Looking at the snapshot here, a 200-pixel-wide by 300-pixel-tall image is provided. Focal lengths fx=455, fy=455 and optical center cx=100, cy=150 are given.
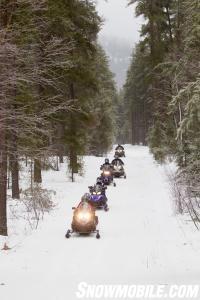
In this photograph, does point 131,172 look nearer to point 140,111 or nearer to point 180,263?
point 180,263

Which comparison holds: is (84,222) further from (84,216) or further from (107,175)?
(107,175)

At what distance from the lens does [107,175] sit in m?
27.3

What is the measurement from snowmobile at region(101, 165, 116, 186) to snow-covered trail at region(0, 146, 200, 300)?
7071mm

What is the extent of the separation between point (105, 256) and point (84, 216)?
9.37 ft

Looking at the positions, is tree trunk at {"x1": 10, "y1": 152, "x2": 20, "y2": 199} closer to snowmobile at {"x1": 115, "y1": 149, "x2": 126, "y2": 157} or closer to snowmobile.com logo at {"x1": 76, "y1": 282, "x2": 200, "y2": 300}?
snowmobile.com logo at {"x1": 76, "y1": 282, "x2": 200, "y2": 300}

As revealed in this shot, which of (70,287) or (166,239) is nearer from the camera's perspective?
(70,287)

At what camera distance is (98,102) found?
1913 inches

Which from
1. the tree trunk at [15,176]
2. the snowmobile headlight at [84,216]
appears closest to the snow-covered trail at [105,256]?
the snowmobile headlight at [84,216]

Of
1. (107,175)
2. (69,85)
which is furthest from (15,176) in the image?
(69,85)

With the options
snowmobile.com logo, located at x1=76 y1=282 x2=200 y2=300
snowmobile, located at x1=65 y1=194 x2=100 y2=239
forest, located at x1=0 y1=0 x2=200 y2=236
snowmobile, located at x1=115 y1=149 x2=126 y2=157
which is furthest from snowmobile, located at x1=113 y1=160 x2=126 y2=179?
snowmobile.com logo, located at x1=76 y1=282 x2=200 y2=300

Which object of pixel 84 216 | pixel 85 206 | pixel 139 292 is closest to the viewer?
pixel 139 292

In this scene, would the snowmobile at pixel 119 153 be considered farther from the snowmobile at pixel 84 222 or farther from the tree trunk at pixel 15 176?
the snowmobile at pixel 84 222

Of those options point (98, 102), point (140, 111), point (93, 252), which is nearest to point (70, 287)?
point (93, 252)

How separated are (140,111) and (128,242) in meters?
64.6
